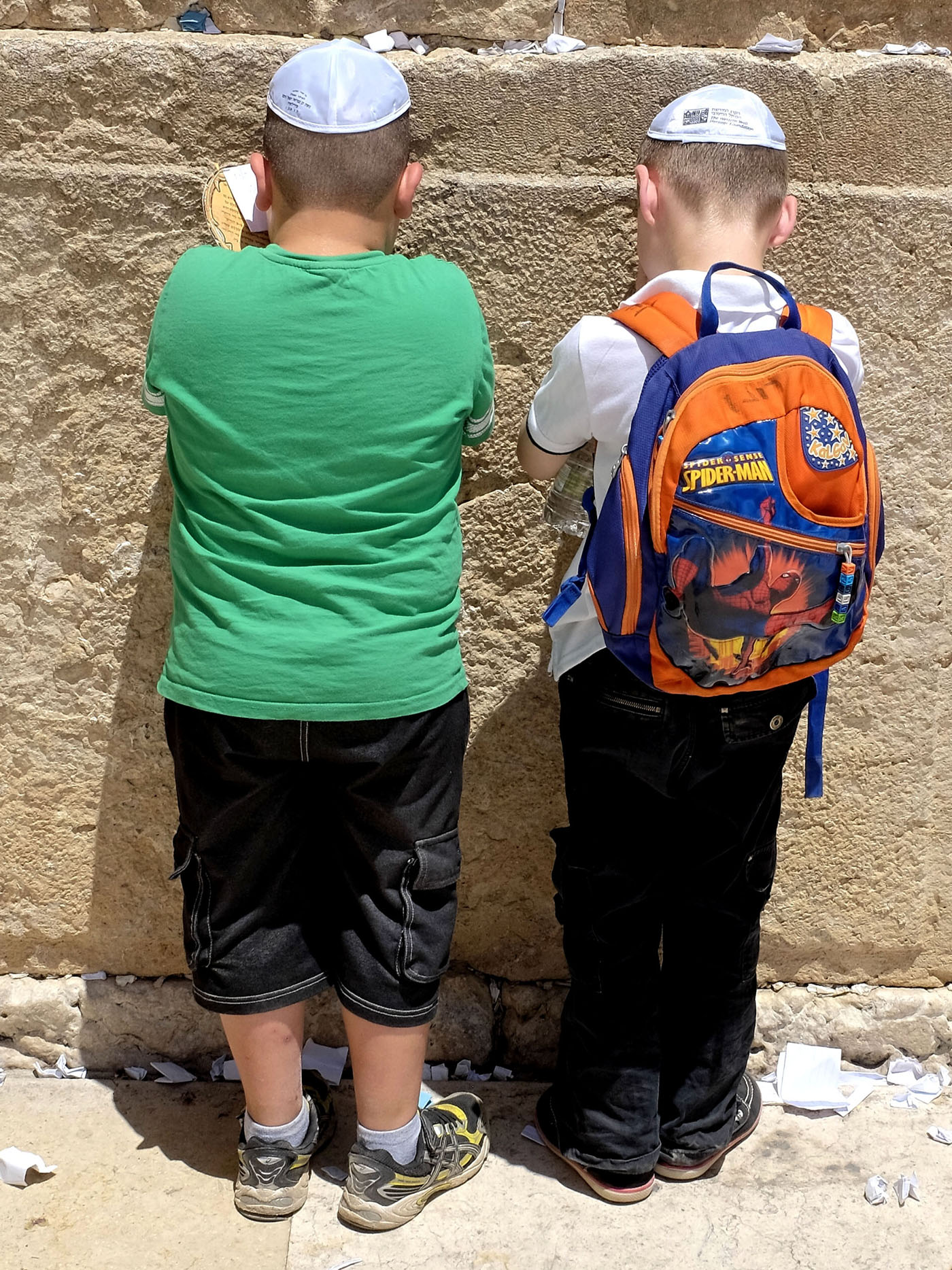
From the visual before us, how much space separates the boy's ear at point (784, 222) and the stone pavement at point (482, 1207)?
1718 millimetres

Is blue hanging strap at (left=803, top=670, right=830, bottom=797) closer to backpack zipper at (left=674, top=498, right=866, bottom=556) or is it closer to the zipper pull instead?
the zipper pull

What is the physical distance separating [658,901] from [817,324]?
102 cm

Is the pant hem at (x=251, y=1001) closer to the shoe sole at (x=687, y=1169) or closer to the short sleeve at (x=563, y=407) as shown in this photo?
the shoe sole at (x=687, y=1169)

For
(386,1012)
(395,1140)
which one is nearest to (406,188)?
(386,1012)

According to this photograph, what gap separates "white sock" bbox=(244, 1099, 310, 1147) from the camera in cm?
215

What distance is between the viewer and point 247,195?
2.00 m

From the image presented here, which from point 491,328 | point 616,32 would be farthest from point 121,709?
point 616,32

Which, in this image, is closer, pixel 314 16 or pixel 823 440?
pixel 823 440

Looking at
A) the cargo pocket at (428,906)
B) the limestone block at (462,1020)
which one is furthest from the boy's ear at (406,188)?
the limestone block at (462,1020)

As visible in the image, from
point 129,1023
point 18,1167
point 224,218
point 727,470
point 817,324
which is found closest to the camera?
point 727,470

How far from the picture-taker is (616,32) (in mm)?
2098

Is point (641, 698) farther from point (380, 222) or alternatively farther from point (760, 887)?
point (380, 222)

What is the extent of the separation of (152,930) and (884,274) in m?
1.91

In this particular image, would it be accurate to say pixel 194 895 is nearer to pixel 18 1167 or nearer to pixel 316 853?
pixel 316 853
